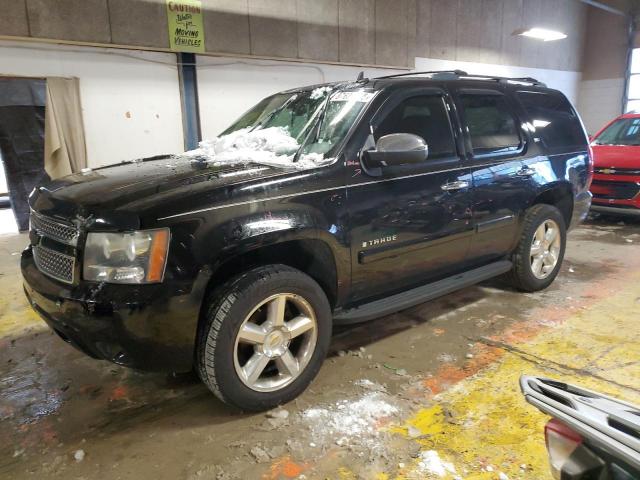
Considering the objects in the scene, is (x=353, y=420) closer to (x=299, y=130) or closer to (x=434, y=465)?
(x=434, y=465)

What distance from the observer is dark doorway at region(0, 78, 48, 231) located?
6.55 meters

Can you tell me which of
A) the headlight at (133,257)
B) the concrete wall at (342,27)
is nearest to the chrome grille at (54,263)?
the headlight at (133,257)

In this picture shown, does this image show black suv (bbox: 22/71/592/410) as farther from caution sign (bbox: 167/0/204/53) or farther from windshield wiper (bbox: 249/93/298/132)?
caution sign (bbox: 167/0/204/53)

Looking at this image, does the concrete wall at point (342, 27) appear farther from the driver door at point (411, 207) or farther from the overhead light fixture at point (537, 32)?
the driver door at point (411, 207)

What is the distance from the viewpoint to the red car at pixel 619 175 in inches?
258

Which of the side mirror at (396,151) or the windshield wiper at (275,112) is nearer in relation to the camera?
the side mirror at (396,151)

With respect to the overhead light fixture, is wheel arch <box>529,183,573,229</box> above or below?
below


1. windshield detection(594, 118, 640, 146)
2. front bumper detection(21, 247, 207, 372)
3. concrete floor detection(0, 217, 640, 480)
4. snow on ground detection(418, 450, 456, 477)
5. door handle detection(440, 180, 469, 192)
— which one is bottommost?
concrete floor detection(0, 217, 640, 480)

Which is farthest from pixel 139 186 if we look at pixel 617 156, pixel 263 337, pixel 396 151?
pixel 617 156

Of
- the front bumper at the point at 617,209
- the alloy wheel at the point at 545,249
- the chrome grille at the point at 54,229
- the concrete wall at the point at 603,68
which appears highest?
the concrete wall at the point at 603,68

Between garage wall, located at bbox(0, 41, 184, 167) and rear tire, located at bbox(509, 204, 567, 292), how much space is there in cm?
596

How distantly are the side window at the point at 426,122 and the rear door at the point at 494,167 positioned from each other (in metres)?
0.18

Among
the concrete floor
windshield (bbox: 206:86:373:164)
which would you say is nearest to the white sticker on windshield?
windshield (bbox: 206:86:373:164)

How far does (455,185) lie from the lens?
3.21 meters
